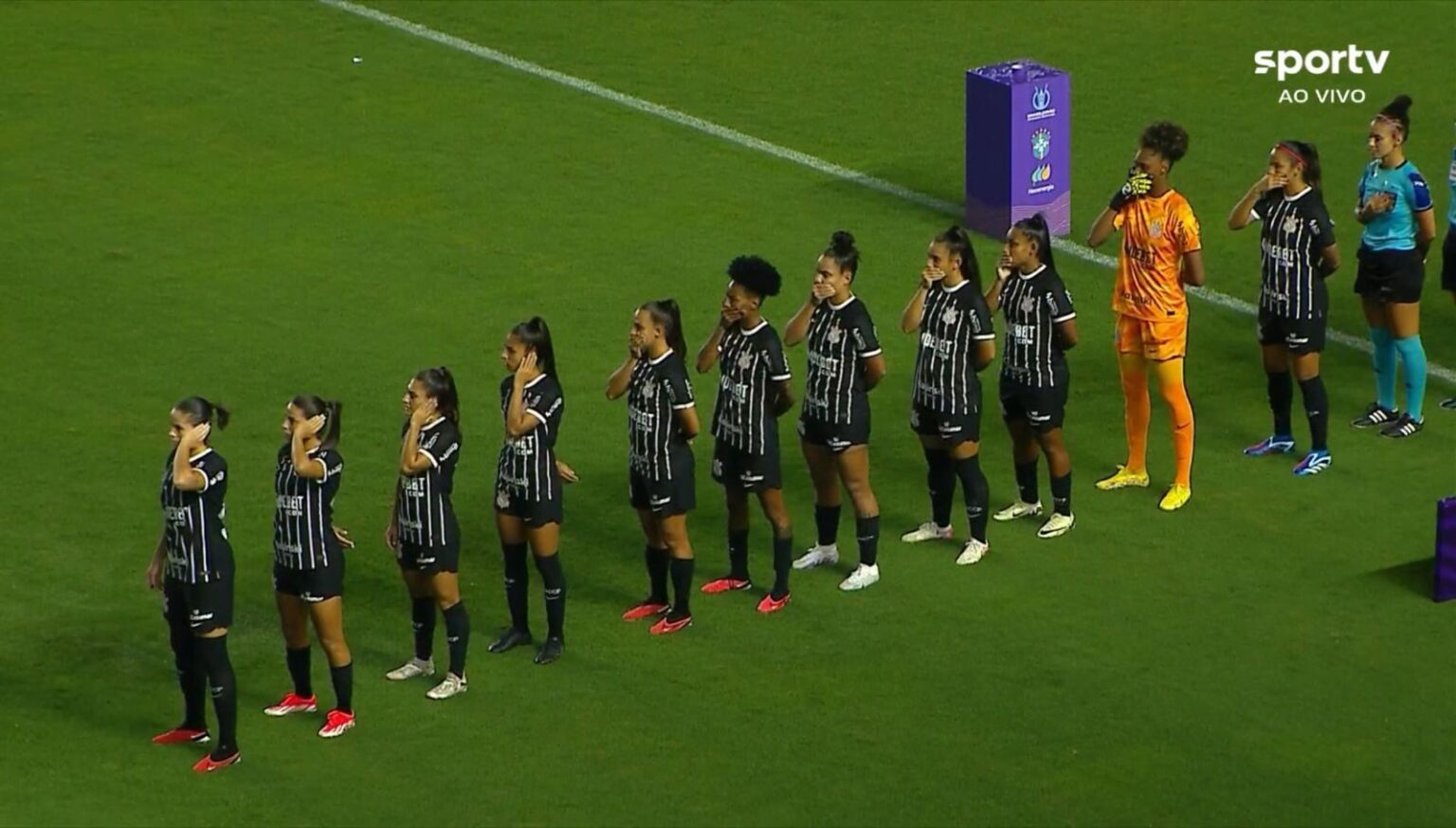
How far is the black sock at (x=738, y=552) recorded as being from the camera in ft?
52.4

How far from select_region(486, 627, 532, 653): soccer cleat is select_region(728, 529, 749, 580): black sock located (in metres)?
1.30

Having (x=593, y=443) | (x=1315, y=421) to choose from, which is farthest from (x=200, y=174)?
(x=1315, y=421)

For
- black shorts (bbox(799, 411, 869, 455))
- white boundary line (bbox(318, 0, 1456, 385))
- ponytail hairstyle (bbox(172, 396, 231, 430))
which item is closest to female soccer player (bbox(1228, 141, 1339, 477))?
white boundary line (bbox(318, 0, 1456, 385))

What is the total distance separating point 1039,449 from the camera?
18.0m

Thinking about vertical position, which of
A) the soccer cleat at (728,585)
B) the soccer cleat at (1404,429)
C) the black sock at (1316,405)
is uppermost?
the black sock at (1316,405)

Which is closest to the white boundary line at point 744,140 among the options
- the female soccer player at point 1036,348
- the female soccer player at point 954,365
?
the female soccer player at point 1036,348

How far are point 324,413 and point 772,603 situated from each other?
9.79 feet

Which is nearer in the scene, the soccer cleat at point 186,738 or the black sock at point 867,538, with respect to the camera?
the soccer cleat at point 186,738

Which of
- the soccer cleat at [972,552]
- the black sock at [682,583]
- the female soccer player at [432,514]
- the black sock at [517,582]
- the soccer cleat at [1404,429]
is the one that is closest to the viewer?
the female soccer player at [432,514]

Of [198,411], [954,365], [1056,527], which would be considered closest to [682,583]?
[954,365]

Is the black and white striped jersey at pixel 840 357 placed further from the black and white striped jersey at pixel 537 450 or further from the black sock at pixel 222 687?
the black sock at pixel 222 687

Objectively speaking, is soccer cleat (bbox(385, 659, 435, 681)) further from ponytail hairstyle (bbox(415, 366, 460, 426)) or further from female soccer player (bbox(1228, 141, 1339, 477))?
female soccer player (bbox(1228, 141, 1339, 477))

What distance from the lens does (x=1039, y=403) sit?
1636cm

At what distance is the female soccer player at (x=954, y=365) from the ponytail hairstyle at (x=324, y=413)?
3.47 metres
